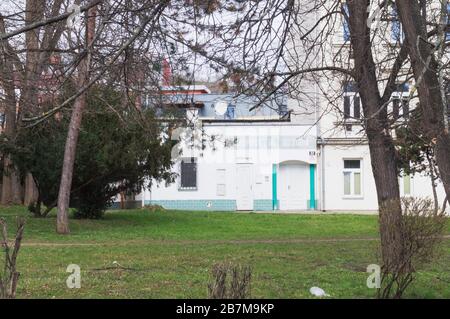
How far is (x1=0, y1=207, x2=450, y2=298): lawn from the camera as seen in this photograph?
27.1ft

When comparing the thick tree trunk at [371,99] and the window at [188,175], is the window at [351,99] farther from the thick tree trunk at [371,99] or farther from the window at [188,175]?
the window at [188,175]

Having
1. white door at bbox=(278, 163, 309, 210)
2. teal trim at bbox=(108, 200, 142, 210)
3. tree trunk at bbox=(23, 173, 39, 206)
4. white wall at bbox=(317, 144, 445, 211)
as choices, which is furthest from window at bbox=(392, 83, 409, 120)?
teal trim at bbox=(108, 200, 142, 210)

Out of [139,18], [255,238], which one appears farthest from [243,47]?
[255,238]

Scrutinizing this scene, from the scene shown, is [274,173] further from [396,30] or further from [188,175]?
[396,30]

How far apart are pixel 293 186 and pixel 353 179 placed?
3167 millimetres

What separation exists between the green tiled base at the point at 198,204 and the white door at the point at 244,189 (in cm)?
38

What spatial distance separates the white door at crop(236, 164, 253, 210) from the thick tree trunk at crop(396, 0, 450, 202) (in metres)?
24.2

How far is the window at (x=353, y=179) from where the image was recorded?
105 feet

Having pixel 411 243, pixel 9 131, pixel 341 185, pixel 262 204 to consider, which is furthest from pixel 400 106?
pixel 262 204

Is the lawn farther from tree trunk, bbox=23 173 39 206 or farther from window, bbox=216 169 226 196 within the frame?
window, bbox=216 169 226 196

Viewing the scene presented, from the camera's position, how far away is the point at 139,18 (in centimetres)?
873

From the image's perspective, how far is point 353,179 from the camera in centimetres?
3194

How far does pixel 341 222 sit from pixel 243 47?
1449cm
